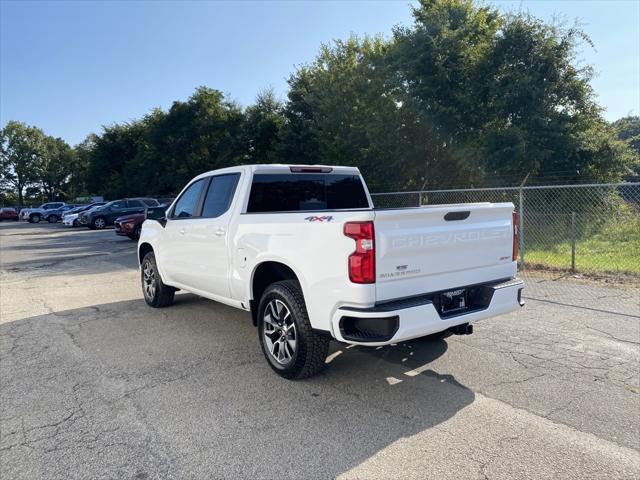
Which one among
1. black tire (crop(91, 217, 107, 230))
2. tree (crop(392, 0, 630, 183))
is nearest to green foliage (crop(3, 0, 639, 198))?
tree (crop(392, 0, 630, 183))

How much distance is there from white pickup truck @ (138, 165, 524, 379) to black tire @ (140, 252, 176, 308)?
4.46 ft

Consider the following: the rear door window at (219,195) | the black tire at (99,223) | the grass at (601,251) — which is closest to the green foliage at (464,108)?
the grass at (601,251)

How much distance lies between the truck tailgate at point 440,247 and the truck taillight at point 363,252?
49mm

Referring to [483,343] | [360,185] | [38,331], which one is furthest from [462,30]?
[38,331]

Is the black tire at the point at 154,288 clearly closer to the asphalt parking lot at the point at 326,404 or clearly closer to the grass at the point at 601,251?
the asphalt parking lot at the point at 326,404

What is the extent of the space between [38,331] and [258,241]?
3.84 metres

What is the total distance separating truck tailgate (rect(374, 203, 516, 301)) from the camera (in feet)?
11.5

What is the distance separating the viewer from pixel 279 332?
4.36 metres

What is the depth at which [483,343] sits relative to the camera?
521 cm

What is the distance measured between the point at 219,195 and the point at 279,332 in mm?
2031

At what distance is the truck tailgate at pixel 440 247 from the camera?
11.5 feet

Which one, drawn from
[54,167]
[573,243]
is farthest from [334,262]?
[54,167]

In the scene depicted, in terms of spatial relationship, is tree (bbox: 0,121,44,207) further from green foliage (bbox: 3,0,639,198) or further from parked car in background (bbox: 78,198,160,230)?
green foliage (bbox: 3,0,639,198)

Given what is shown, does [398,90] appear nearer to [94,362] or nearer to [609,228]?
[609,228]
